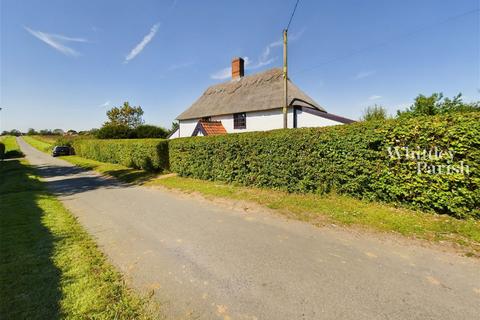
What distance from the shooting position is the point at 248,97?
20.2 metres

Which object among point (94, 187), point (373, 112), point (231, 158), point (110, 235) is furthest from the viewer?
point (373, 112)

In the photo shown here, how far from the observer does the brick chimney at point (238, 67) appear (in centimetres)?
2400

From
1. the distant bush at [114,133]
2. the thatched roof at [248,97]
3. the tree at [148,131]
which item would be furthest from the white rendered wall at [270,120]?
the distant bush at [114,133]

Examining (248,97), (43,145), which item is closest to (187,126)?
(248,97)

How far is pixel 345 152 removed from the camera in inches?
287

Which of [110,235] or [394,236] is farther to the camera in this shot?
[110,235]

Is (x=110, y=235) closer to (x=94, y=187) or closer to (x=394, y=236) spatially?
(x=394, y=236)

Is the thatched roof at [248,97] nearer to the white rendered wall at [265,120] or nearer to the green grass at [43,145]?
the white rendered wall at [265,120]

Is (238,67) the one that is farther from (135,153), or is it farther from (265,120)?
(135,153)

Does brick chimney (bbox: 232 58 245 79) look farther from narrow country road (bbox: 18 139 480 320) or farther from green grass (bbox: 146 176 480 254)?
narrow country road (bbox: 18 139 480 320)

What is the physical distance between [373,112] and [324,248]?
38.3m

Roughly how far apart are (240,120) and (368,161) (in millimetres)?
13941

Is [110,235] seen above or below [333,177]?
below

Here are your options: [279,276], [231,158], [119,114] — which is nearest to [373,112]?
[231,158]
